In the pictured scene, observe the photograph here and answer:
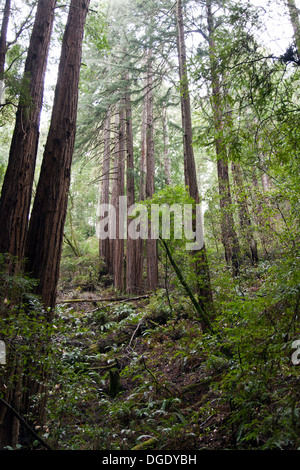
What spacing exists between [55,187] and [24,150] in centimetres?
68

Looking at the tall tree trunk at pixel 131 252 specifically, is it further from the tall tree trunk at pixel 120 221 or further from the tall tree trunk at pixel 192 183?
the tall tree trunk at pixel 192 183

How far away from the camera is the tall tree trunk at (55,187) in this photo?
4535mm

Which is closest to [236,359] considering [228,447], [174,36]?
[228,447]

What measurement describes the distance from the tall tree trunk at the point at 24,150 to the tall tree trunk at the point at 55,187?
20 centimetres

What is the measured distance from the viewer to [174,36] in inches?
429

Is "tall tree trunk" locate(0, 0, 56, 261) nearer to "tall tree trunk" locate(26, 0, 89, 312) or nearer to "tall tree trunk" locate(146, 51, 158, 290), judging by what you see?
"tall tree trunk" locate(26, 0, 89, 312)

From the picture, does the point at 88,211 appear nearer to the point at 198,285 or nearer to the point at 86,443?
the point at 198,285

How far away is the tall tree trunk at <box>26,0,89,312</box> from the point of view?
454 cm

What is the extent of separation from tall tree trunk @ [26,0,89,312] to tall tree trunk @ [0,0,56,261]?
0.67 feet

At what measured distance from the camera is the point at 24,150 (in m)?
4.66

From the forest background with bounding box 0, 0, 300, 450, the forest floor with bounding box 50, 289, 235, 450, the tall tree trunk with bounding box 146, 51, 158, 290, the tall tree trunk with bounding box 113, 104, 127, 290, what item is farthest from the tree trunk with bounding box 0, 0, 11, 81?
the tall tree trunk with bounding box 113, 104, 127, 290
